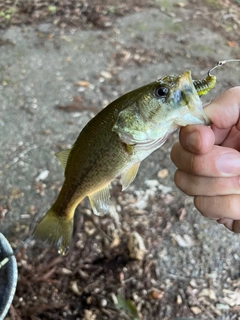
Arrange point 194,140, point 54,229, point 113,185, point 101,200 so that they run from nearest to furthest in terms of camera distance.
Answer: point 194,140 → point 101,200 → point 54,229 → point 113,185

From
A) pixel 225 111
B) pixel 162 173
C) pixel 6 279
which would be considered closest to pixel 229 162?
pixel 225 111

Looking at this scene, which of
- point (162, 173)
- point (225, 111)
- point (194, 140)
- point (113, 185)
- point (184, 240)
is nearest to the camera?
point (194, 140)

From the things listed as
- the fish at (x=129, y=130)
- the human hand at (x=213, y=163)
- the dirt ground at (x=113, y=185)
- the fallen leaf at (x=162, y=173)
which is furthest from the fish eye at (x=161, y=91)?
the fallen leaf at (x=162, y=173)

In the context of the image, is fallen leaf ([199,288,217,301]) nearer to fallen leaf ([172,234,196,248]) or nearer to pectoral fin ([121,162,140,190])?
fallen leaf ([172,234,196,248])

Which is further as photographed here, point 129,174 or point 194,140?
point 129,174

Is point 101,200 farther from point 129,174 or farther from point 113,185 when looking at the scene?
point 113,185

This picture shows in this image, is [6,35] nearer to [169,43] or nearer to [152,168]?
[169,43]

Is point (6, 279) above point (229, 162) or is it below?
below
